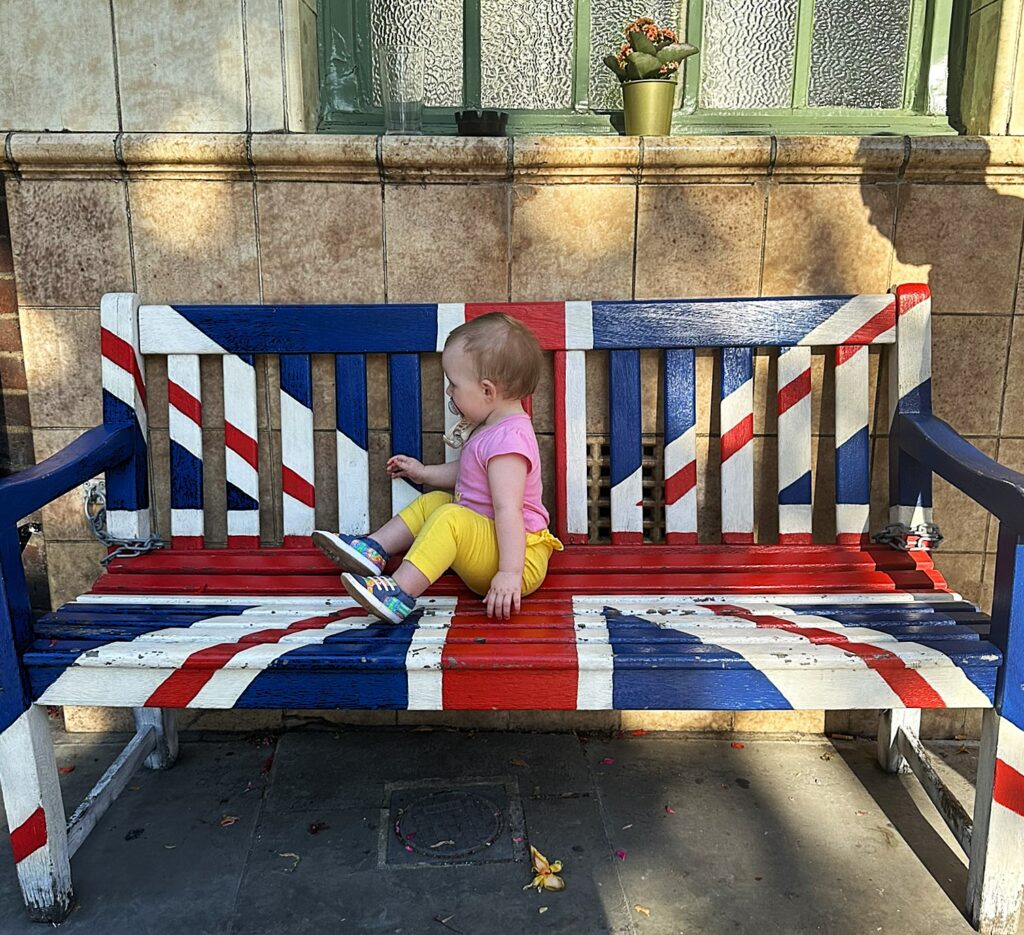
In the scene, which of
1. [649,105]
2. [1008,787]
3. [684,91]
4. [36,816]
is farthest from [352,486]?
[1008,787]

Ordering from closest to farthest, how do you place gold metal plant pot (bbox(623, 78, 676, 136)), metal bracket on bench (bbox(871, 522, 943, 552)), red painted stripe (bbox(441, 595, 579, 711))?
red painted stripe (bbox(441, 595, 579, 711)), metal bracket on bench (bbox(871, 522, 943, 552)), gold metal plant pot (bbox(623, 78, 676, 136))

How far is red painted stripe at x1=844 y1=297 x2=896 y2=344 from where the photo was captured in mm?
2297

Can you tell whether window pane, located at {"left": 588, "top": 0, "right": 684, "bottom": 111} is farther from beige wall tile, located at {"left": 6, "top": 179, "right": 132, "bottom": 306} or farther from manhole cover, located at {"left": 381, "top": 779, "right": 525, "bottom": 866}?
manhole cover, located at {"left": 381, "top": 779, "right": 525, "bottom": 866}

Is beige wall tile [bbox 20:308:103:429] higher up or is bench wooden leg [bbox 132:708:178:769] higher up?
beige wall tile [bbox 20:308:103:429]

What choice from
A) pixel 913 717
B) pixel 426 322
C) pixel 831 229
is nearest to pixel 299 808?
pixel 426 322

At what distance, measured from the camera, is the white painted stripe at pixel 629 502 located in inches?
93.4

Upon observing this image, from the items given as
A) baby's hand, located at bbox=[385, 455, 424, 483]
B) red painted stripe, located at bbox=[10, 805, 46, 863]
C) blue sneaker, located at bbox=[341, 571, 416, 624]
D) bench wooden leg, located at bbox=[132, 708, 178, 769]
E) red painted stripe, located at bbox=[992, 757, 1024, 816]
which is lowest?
bench wooden leg, located at bbox=[132, 708, 178, 769]

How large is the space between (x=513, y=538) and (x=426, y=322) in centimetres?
74

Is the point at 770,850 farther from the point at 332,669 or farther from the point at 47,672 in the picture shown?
the point at 47,672

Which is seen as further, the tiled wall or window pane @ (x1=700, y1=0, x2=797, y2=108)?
window pane @ (x1=700, y1=0, x2=797, y2=108)

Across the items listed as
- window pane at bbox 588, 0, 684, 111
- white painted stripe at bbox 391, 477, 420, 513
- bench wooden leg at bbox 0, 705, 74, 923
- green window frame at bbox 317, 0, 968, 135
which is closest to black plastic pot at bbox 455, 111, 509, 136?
green window frame at bbox 317, 0, 968, 135

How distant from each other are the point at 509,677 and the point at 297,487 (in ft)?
3.41

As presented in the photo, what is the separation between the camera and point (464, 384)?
82.8 inches

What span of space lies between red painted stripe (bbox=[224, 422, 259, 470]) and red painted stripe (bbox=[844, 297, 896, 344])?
1.78m
